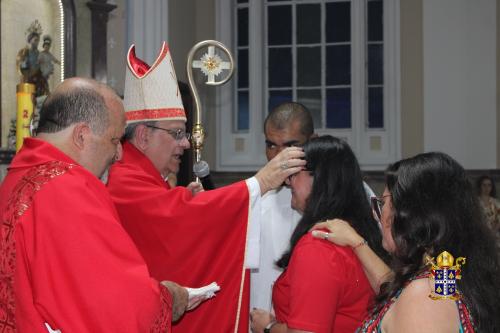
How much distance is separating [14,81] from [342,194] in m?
2.22

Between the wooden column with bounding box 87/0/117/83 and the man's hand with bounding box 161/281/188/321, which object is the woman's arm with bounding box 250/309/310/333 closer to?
the man's hand with bounding box 161/281/188/321

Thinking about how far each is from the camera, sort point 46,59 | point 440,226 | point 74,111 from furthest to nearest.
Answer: point 46,59 < point 74,111 < point 440,226

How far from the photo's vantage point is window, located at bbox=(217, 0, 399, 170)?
364 inches

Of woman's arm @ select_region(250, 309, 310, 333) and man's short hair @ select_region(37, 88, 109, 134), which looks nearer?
man's short hair @ select_region(37, 88, 109, 134)

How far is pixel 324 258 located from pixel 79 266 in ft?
2.44

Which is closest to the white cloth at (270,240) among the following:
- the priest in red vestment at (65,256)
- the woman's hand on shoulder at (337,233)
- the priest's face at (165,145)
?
the priest's face at (165,145)

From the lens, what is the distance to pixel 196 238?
2428 mm

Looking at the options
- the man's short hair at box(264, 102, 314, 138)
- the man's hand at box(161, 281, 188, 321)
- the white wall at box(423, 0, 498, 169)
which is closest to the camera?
the man's hand at box(161, 281, 188, 321)

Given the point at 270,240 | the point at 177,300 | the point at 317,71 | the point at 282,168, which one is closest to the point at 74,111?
the point at 177,300

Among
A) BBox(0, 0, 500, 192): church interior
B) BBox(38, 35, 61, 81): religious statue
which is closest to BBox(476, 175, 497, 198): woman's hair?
BBox(0, 0, 500, 192): church interior

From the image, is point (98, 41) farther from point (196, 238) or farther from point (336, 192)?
point (336, 192)

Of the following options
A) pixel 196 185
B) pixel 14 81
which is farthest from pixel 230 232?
pixel 14 81

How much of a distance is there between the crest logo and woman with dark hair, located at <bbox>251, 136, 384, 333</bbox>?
1.53ft

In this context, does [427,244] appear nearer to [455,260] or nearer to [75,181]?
[455,260]
